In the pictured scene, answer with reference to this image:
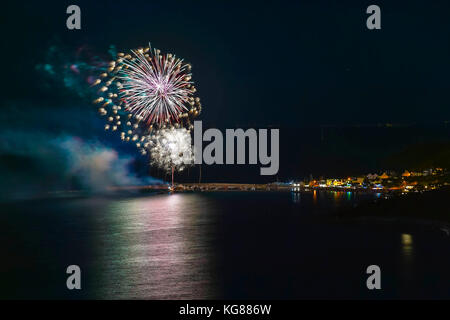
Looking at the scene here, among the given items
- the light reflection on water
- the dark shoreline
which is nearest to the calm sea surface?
the light reflection on water

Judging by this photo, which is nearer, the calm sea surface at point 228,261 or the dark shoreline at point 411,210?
the calm sea surface at point 228,261

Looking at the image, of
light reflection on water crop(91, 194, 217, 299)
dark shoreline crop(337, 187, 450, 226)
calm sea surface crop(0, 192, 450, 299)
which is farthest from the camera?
dark shoreline crop(337, 187, 450, 226)

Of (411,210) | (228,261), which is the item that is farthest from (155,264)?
(411,210)

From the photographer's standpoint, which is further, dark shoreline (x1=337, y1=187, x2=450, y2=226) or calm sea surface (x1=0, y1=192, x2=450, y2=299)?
dark shoreline (x1=337, y1=187, x2=450, y2=226)

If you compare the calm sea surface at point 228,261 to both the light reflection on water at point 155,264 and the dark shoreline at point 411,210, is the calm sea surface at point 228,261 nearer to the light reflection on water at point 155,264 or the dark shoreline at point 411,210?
the light reflection on water at point 155,264

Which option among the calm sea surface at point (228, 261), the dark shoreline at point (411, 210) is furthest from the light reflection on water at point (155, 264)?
the dark shoreline at point (411, 210)

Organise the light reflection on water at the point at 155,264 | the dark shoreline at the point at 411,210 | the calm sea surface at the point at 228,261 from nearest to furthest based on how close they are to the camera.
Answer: the light reflection on water at the point at 155,264 → the calm sea surface at the point at 228,261 → the dark shoreline at the point at 411,210

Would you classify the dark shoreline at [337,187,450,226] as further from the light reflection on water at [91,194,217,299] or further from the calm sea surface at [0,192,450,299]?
the light reflection on water at [91,194,217,299]

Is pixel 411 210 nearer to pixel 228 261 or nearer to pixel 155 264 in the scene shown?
pixel 228 261
